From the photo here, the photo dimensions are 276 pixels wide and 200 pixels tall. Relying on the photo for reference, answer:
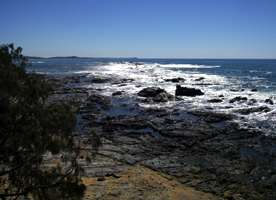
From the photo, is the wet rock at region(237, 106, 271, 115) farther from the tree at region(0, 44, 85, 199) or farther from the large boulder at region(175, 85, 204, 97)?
the tree at region(0, 44, 85, 199)

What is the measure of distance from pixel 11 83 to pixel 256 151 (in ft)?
60.7

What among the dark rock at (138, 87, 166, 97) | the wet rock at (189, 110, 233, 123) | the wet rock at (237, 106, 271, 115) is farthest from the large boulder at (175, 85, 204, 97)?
the wet rock at (189, 110, 233, 123)

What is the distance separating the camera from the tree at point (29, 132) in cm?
1002

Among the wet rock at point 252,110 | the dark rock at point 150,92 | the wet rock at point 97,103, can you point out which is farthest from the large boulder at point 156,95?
the wet rock at point 252,110

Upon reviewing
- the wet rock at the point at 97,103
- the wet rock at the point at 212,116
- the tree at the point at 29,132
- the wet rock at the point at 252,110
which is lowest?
the wet rock at the point at 97,103

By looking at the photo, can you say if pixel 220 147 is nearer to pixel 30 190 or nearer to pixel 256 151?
pixel 256 151

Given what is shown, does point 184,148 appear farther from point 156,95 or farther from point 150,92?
point 150,92

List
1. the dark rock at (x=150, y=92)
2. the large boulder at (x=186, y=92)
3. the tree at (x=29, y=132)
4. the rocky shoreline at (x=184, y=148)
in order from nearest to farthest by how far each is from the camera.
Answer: the tree at (x=29, y=132) → the rocky shoreline at (x=184, y=148) → the dark rock at (x=150, y=92) → the large boulder at (x=186, y=92)

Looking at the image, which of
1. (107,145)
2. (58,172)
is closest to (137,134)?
(107,145)

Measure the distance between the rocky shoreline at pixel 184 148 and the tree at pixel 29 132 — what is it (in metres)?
0.99

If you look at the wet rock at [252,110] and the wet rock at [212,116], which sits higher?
the wet rock at [252,110]

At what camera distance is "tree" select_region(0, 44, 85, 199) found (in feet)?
32.9

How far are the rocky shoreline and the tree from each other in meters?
0.99

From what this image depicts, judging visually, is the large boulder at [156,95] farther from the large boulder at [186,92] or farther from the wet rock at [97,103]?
the wet rock at [97,103]
